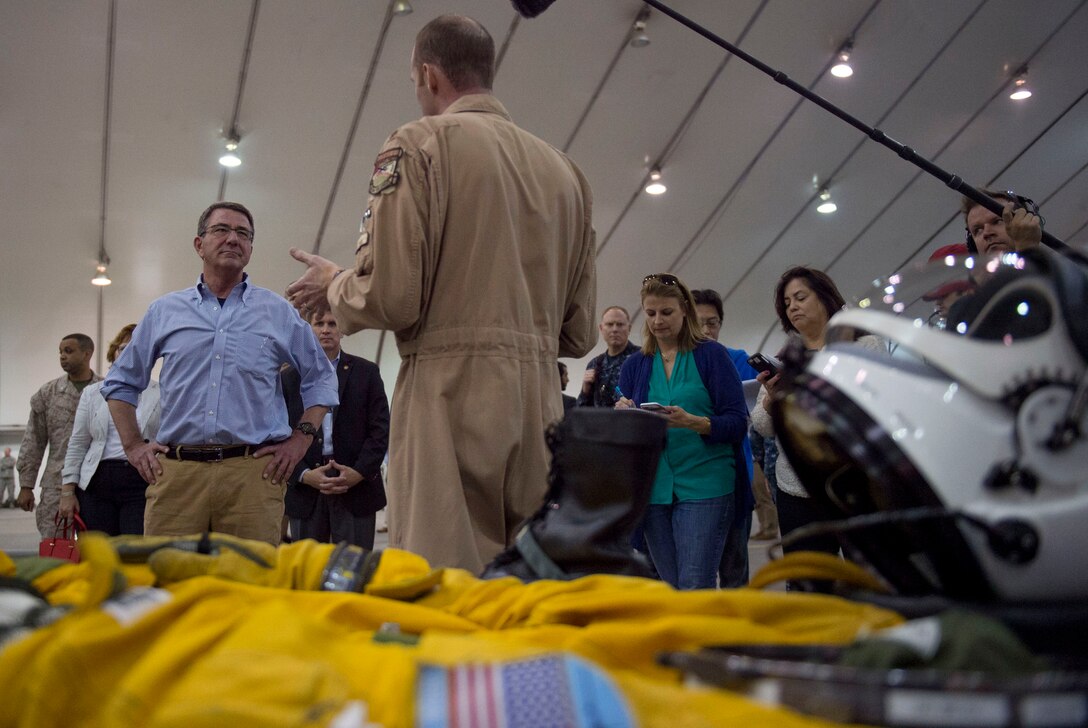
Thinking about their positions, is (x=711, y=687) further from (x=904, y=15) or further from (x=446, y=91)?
(x=904, y=15)

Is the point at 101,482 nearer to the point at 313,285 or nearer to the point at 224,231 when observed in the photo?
the point at 224,231

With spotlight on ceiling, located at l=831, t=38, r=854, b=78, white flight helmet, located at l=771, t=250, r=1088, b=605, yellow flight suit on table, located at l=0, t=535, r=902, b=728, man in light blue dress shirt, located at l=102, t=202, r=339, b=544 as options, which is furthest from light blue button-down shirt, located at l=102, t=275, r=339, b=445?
spotlight on ceiling, located at l=831, t=38, r=854, b=78

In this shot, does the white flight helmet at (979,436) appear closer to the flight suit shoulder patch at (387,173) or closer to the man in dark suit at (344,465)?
the flight suit shoulder patch at (387,173)

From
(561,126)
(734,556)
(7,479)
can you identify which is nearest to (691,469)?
(734,556)

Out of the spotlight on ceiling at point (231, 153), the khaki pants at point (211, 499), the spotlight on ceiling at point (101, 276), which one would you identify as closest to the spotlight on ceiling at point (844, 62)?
the spotlight on ceiling at point (231, 153)

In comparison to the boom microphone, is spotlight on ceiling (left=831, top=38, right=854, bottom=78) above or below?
above

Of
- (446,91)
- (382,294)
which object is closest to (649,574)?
(382,294)

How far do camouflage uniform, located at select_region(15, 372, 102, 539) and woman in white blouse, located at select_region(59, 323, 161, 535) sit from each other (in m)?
0.85

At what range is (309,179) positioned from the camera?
29.2 feet

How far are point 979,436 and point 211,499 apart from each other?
2466 millimetres

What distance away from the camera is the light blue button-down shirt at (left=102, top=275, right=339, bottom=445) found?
111 inches

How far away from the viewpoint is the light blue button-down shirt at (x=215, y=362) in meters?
2.82

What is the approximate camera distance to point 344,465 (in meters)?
3.72

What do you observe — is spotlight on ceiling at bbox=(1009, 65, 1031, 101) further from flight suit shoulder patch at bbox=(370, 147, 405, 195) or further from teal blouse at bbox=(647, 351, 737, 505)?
flight suit shoulder patch at bbox=(370, 147, 405, 195)
